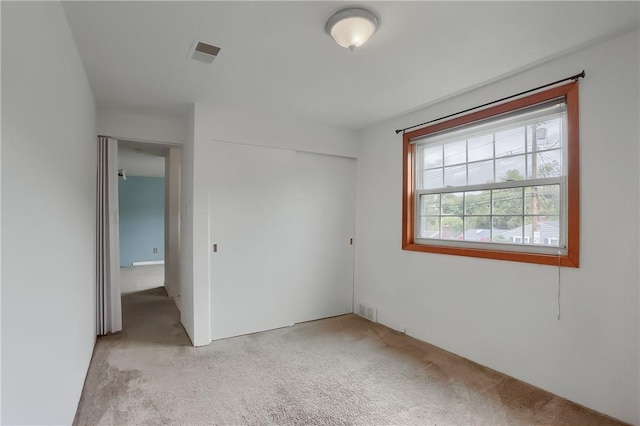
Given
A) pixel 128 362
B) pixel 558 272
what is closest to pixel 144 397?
pixel 128 362

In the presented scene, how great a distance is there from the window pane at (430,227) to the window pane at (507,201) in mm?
626

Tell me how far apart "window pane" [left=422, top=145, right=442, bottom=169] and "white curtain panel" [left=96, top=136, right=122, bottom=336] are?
11.1ft

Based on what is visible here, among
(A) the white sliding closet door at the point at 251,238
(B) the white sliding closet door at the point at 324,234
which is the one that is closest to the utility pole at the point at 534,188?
(B) the white sliding closet door at the point at 324,234

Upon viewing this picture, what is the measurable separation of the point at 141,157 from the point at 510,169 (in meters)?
5.60

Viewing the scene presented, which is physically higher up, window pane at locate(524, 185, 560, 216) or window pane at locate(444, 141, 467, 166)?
window pane at locate(444, 141, 467, 166)

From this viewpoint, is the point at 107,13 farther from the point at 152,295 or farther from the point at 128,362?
the point at 152,295

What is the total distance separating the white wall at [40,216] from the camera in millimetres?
1046

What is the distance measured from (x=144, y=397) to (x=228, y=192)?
1896mm

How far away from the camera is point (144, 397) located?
7.22 ft

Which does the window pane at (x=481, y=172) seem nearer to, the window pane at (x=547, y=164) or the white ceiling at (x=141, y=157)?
the window pane at (x=547, y=164)

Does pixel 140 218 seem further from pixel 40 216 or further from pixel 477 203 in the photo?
pixel 477 203

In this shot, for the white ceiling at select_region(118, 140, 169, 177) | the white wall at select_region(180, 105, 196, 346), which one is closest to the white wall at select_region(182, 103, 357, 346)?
the white wall at select_region(180, 105, 196, 346)

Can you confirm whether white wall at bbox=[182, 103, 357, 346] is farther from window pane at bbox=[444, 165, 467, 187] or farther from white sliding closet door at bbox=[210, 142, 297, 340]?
window pane at bbox=[444, 165, 467, 187]

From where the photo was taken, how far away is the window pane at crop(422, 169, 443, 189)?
3.25 meters
